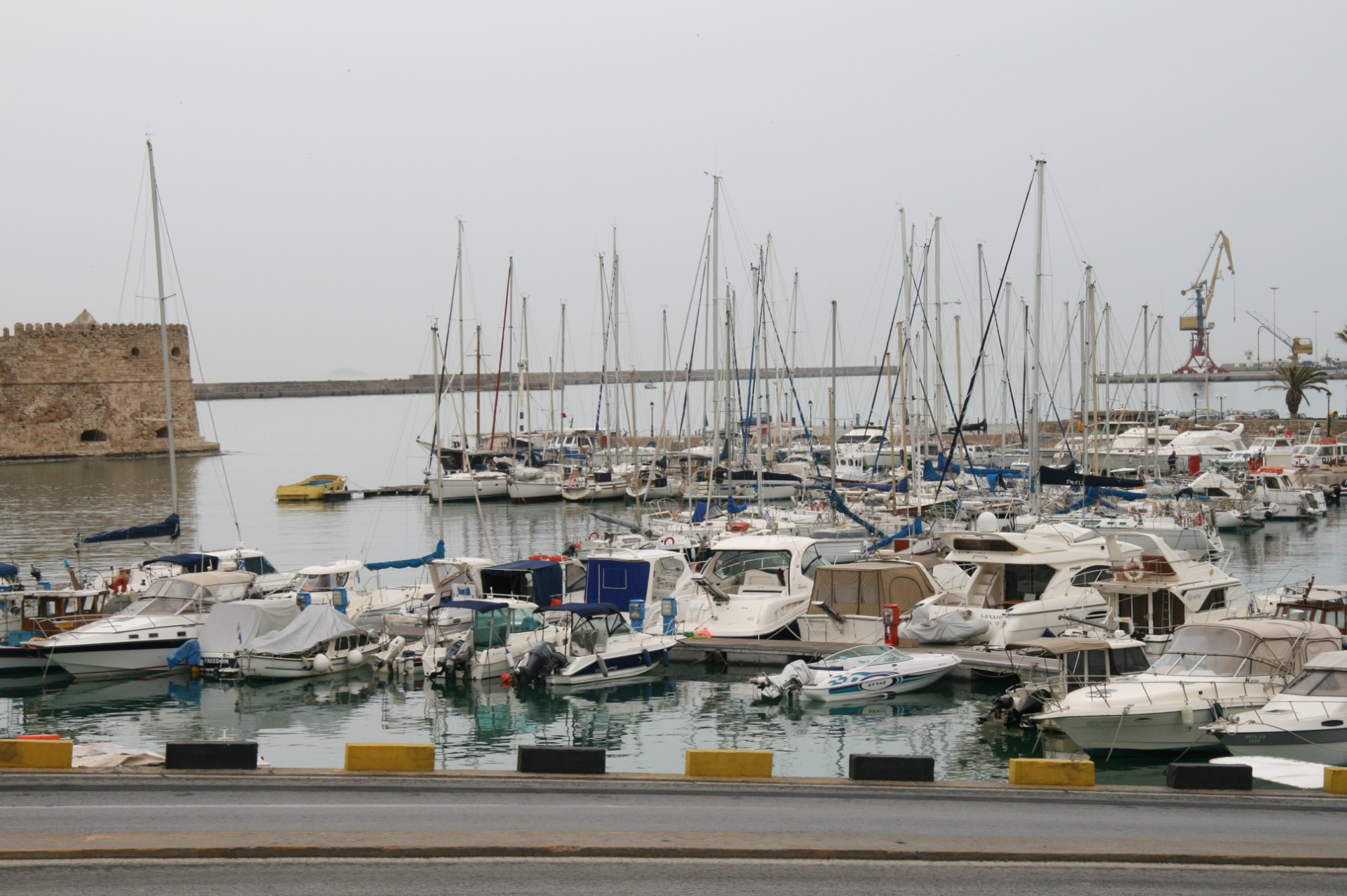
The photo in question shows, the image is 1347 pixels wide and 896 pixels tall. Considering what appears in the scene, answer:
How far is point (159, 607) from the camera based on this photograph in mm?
27062

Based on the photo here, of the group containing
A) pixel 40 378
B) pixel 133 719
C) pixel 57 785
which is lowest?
pixel 133 719

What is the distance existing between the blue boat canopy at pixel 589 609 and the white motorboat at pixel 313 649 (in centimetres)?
409

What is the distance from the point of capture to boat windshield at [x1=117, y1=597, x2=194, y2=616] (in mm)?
26812

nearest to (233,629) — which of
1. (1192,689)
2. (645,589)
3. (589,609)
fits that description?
(589,609)

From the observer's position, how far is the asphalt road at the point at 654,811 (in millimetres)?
11469

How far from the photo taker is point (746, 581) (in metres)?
28.6

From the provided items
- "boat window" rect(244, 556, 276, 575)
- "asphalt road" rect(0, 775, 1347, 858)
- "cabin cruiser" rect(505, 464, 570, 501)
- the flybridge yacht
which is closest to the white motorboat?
"boat window" rect(244, 556, 276, 575)

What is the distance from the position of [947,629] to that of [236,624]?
571 inches

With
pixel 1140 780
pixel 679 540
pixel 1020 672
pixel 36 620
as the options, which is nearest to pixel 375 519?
pixel 679 540

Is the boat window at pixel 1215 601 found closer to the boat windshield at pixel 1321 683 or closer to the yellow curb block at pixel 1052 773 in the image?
the boat windshield at pixel 1321 683

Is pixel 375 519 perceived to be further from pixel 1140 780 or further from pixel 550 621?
pixel 1140 780

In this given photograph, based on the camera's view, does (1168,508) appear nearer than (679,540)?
No

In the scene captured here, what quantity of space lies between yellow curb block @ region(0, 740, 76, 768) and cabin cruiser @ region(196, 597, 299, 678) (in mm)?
11512

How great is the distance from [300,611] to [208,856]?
56.5 feet
